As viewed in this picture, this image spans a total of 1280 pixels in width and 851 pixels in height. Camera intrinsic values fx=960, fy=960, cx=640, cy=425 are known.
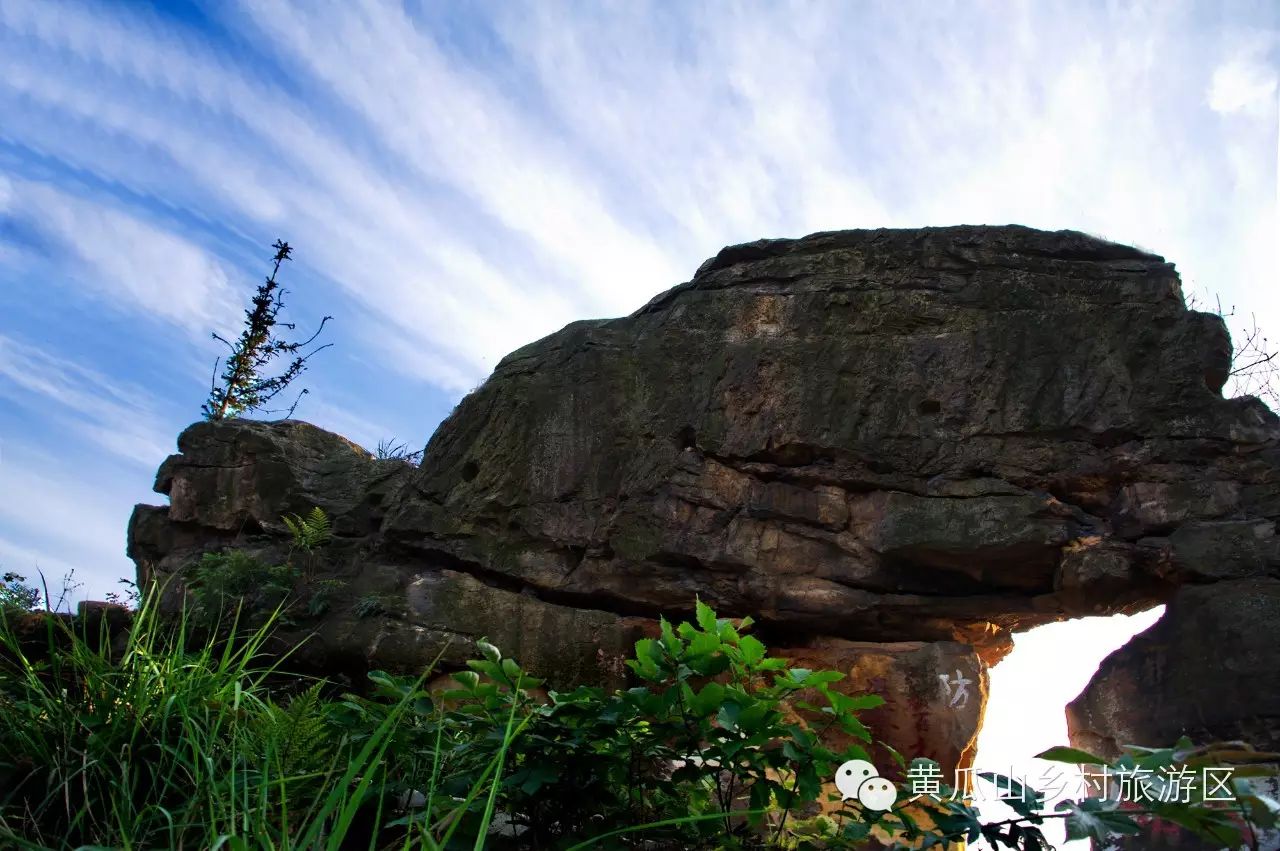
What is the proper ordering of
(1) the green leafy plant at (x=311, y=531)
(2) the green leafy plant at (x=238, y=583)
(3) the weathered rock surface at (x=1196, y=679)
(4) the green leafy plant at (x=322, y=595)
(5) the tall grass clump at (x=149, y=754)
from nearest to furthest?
1. (5) the tall grass clump at (x=149, y=754)
2. (3) the weathered rock surface at (x=1196, y=679)
3. (2) the green leafy plant at (x=238, y=583)
4. (4) the green leafy plant at (x=322, y=595)
5. (1) the green leafy plant at (x=311, y=531)

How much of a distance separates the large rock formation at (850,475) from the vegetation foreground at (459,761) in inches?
148

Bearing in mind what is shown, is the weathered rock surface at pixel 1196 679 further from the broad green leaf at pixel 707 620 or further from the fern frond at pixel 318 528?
the fern frond at pixel 318 528

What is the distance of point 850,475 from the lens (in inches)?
291

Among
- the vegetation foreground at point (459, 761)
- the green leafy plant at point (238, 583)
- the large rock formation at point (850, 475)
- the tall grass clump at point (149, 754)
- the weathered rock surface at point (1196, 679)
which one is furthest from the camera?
the green leafy plant at point (238, 583)

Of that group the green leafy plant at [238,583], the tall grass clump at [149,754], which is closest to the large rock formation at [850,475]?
the green leafy plant at [238,583]

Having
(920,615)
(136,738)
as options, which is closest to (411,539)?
(920,615)

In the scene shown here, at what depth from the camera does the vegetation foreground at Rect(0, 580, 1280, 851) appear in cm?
270

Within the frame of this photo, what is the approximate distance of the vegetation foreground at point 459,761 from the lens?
270 centimetres

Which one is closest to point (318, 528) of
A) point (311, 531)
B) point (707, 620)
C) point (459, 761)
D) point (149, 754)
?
point (311, 531)

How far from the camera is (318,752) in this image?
324cm

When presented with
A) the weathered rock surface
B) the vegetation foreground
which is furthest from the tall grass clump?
the weathered rock surface

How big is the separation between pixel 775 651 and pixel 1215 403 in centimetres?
365

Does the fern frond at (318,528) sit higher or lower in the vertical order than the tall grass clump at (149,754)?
higher

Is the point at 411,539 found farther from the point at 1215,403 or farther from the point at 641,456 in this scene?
the point at 1215,403
